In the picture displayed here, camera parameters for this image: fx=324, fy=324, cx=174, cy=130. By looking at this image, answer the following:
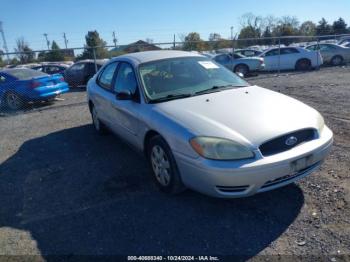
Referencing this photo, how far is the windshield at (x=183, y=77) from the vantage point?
4242 millimetres

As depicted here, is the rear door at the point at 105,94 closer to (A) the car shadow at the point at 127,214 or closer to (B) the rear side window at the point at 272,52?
(A) the car shadow at the point at 127,214

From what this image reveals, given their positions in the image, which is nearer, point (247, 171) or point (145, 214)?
point (247, 171)

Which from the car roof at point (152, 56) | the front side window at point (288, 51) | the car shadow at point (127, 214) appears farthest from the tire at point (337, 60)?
the car shadow at point (127, 214)

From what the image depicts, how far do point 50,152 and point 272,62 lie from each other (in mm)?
14921

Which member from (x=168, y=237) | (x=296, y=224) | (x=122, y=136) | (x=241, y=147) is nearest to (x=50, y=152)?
(x=122, y=136)

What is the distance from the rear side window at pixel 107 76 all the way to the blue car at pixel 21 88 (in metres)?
5.15

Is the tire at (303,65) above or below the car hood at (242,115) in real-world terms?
below

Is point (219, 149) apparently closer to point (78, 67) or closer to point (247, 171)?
point (247, 171)

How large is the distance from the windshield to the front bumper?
1.14 metres

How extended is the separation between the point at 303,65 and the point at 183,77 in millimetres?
15139

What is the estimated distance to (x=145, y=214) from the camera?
3.51 m

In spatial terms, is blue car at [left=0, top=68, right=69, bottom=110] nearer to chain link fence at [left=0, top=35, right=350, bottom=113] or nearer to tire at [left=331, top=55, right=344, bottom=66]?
chain link fence at [left=0, top=35, right=350, bottom=113]

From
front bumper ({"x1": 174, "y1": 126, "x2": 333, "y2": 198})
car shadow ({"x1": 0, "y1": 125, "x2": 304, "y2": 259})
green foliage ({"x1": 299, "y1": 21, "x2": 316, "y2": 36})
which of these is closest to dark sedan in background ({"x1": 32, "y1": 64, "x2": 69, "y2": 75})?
car shadow ({"x1": 0, "y1": 125, "x2": 304, "y2": 259})

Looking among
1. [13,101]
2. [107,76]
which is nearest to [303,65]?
[13,101]
